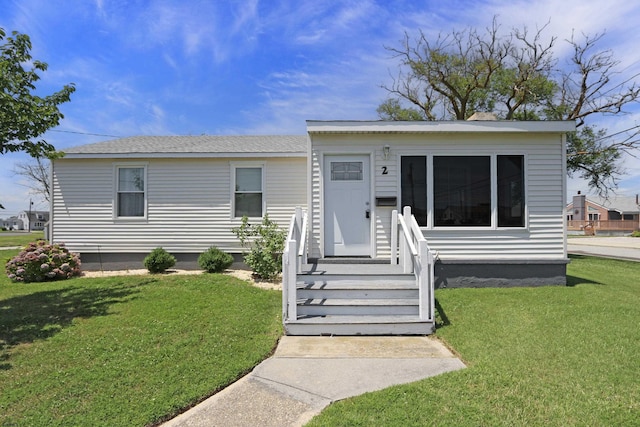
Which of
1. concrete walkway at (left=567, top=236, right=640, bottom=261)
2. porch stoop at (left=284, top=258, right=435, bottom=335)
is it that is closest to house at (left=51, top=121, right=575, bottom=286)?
porch stoop at (left=284, top=258, right=435, bottom=335)

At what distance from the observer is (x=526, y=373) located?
3672 millimetres

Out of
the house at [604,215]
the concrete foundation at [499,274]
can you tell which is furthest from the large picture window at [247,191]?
the house at [604,215]

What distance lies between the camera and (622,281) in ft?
30.0

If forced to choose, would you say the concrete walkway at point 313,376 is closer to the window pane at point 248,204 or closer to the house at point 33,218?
the window pane at point 248,204

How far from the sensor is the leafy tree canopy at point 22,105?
6.12m

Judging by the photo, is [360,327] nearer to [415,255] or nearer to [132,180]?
[415,255]

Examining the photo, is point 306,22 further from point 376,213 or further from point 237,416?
point 237,416

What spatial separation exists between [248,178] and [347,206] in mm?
3422

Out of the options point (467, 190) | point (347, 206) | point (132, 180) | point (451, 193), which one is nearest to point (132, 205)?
point (132, 180)

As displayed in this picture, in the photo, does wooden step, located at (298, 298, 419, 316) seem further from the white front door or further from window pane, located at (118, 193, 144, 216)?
window pane, located at (118, 193, 144, 216)

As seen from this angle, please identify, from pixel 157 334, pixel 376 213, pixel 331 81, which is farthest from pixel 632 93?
pixel 157 334

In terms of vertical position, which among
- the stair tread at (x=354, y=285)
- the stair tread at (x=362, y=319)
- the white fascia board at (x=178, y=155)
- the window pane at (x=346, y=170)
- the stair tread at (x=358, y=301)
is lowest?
the stair tread at (x=362, y=319)

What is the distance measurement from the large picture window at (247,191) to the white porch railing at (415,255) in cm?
402

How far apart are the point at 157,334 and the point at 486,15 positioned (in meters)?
19.9
